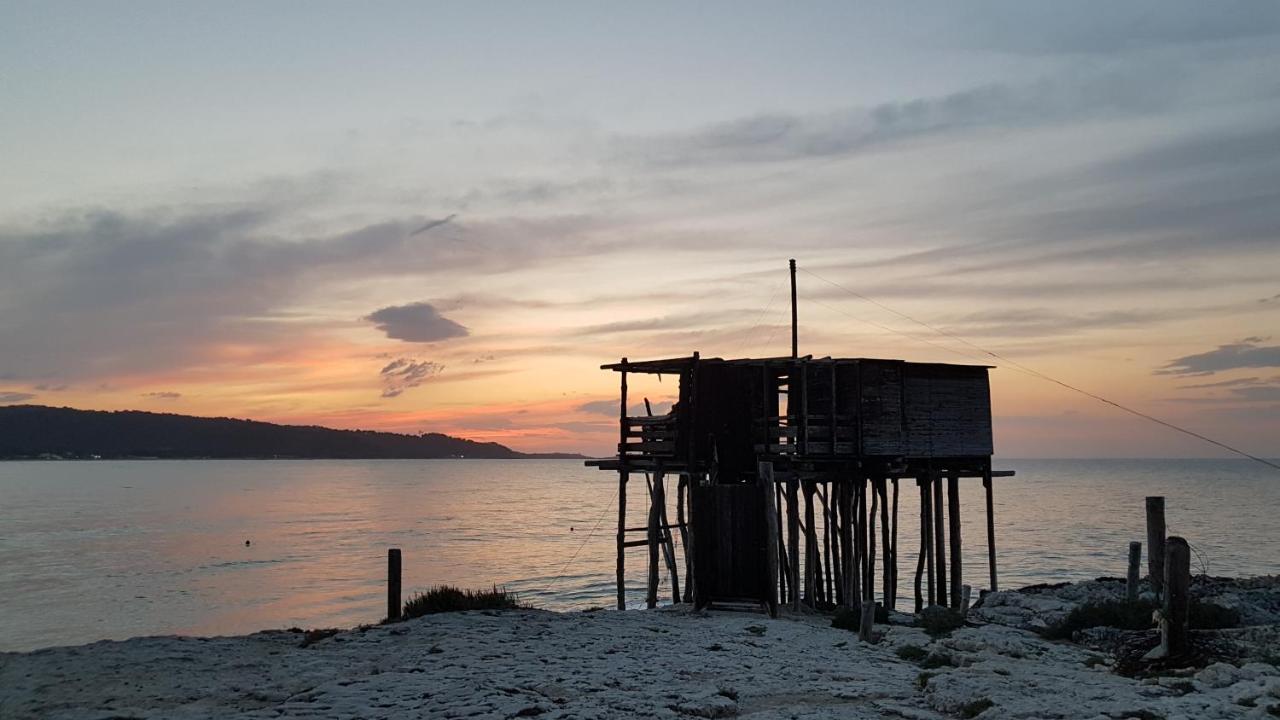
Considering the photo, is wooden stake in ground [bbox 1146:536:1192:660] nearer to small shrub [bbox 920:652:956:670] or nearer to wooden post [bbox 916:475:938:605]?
small shrub [bbox 920:652:956:670]

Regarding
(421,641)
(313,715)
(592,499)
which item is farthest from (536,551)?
(592,499)

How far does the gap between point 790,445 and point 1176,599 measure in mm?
9848

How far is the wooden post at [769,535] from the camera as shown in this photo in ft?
67.7

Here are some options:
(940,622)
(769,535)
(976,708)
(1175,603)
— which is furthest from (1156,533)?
(976,708)

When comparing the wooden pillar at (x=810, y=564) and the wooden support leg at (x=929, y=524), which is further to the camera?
the wooden support leg at (x=929, y=524)

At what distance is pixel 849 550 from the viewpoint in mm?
24844

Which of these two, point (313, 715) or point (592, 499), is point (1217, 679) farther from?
point (592, 499)

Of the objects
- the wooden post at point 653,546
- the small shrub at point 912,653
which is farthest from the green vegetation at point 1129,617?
the wooden post at point 653,546

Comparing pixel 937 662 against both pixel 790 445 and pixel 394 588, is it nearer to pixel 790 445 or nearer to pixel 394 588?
pixel 790 445

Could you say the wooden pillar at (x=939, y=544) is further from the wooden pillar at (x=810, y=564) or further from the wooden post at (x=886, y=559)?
the wooden pillar at (x=810, y=564)

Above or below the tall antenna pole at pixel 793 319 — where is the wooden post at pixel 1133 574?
below

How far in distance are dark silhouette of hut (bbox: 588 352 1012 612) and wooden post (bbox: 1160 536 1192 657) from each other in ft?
26.6

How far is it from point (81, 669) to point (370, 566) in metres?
38.7

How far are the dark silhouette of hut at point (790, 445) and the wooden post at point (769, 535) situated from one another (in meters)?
0.05
